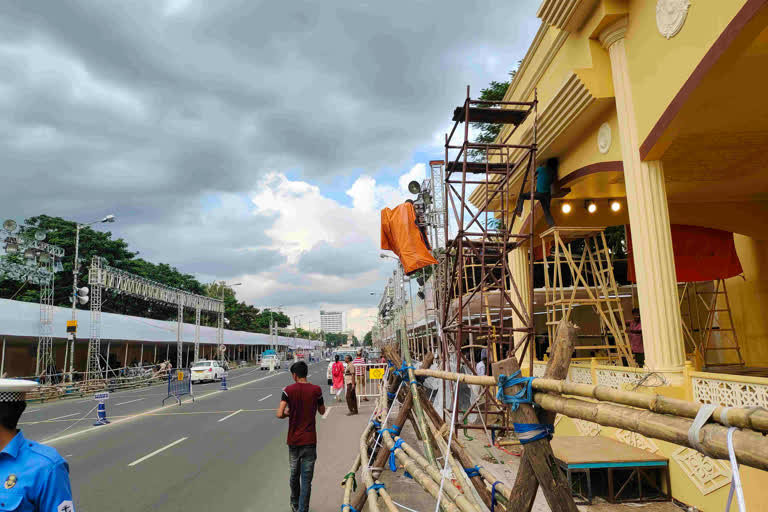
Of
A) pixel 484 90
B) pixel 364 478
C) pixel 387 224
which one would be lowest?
pixel 364 478

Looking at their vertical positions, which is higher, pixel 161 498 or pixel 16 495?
pixel 16 495

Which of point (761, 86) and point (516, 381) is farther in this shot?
point (761, 86)

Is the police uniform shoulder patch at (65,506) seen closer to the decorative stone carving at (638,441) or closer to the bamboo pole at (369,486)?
the bamboo pole at (369,486)

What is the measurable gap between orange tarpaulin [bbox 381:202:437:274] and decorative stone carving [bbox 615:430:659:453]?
4027mm

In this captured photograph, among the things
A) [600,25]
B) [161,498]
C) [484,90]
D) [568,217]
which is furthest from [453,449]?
[484,90]

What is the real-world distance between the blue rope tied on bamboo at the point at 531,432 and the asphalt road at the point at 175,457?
470cm

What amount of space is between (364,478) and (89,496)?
4.31 meters

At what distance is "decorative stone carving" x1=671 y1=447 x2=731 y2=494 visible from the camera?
16.8 feet

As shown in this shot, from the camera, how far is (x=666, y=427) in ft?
6.02

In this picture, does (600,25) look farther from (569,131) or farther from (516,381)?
(516,381)

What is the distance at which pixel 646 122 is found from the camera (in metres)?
6.64

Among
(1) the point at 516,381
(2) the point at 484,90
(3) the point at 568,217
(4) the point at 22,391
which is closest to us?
(4) the point at 22,391

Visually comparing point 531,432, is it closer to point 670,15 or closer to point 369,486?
point 369,486

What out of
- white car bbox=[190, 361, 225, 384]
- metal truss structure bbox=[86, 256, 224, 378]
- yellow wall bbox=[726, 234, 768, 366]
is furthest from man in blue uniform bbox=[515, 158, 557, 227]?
white car bbox=[190, 361, 225, 384]
